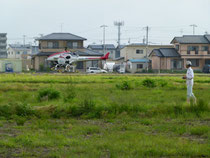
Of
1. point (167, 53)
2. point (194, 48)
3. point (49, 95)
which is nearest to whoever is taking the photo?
point (49, 95)

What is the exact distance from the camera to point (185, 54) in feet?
173

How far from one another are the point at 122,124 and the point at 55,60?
3678 cm

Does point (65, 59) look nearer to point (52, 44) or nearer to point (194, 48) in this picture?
point (52, 44)

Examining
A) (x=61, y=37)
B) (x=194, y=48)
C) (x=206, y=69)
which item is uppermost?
(x=61, y=37)

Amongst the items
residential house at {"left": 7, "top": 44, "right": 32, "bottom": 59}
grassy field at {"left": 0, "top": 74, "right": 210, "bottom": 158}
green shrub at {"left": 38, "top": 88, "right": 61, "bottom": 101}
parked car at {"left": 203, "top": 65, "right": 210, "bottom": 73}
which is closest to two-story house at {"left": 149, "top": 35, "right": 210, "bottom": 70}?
parked car at {"left": 203, "top": 65, "right": 210, "bottom": 73}

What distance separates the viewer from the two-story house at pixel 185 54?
52719 millimetres

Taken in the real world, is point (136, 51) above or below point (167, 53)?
above

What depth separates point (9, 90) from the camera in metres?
16.1

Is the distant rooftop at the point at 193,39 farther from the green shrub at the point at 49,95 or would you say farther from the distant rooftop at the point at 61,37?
the green shrub at the point at 49,95

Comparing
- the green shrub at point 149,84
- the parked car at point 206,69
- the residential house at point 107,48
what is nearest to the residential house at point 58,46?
the parked car at point 206,69

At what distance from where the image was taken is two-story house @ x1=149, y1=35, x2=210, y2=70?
173 feet

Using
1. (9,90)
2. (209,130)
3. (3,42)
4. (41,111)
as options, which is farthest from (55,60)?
(3,42)

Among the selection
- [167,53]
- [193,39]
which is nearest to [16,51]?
[167,53]

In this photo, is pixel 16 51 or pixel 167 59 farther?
pixel 16 51
